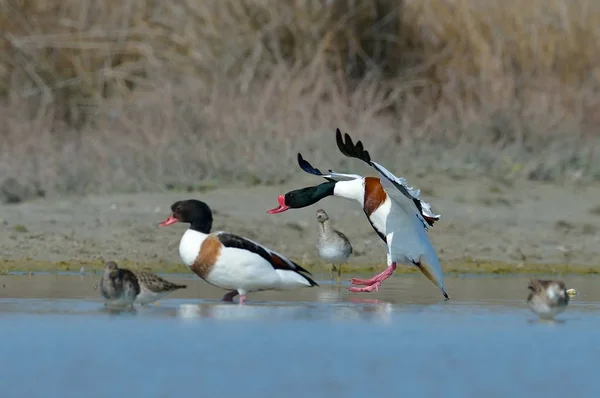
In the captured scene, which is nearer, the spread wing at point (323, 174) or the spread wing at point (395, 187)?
the spread wing at point (395, 187)

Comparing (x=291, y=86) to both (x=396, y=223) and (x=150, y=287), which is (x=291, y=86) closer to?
(x=396, y=223)

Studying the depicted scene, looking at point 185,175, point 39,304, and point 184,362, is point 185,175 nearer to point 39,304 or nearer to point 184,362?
point 39,304

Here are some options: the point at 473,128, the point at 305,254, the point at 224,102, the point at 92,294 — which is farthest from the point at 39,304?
the point at 473,128

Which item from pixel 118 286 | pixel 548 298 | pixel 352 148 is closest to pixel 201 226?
pixel 118 286

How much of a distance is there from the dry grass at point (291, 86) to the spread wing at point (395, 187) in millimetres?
4646

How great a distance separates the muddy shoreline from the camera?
12828mm

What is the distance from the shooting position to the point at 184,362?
7.50 meters

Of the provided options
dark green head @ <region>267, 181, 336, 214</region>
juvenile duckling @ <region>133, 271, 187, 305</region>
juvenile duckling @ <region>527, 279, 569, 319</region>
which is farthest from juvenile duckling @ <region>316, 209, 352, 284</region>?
juvenile duckling @ <region>527, 279, 569, 319</region>

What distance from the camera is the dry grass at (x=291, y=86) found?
15.8 metres

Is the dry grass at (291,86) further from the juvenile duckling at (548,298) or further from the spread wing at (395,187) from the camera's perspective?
the juvenile duckling at (548,298)

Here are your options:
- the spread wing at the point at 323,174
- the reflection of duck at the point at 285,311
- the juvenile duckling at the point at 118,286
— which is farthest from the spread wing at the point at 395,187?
the juvenile duckling at the point at 118,286

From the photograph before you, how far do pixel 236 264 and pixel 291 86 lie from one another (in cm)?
723

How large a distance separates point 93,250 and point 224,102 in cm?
379

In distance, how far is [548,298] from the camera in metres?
8.91
